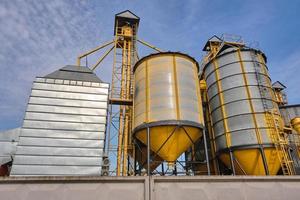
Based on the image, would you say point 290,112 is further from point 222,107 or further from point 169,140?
point 169,140

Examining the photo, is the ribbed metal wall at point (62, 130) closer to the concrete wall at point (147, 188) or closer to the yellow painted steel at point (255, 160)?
the concrete wall at point (147, 188)

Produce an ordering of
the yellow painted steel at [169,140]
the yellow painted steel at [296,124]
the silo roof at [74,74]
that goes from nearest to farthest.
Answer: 1. the yellow painted steel at [169,140]
2. the yellow painted steel at [296,124]
3. the silo roof at [74,74]

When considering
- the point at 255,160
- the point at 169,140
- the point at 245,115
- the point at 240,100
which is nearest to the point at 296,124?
the point at 245,115

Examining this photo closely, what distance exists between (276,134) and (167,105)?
7.30 metres

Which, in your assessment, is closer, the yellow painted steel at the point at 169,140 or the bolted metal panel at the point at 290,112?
the yellow painted steel at the point at 169,140

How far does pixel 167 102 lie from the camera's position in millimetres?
12539

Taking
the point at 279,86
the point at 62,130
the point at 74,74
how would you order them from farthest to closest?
the point at 279,86 < the point at 74,74 < the point at 62,130

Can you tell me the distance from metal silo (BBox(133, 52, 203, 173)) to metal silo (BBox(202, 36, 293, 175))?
2.93 metres

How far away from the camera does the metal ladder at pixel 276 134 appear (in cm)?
1291

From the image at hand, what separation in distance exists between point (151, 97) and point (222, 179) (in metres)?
6.66

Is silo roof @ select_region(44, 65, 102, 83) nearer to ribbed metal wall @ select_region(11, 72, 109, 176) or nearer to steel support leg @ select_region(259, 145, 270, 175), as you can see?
ribbed metal wall @ select_region(11, 72, 109, 176)

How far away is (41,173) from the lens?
1264 cm

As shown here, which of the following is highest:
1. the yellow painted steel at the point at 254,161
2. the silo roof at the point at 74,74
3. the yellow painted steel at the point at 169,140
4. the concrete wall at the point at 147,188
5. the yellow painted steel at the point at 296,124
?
the silo roof at the point at 74,74

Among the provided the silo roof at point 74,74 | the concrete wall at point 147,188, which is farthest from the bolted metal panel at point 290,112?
the silo roof at point 74,74
